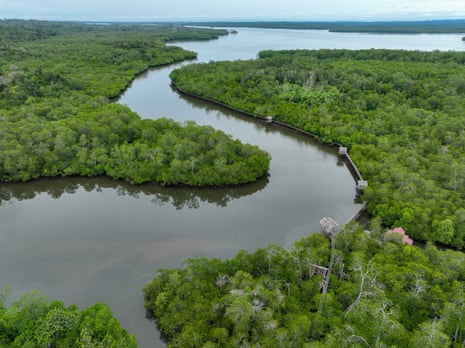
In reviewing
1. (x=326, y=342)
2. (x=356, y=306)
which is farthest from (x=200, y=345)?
(x=356, y=306)

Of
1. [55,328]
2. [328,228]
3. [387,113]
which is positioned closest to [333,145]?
[387,113]

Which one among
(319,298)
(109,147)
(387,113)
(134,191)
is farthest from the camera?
(387,113)

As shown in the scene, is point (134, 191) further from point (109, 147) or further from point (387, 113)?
point (387, 113)

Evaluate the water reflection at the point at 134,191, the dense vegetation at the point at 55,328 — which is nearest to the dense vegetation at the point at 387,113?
the water reflection at the point at 134,191

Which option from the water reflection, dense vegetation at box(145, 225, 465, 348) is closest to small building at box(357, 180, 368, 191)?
the water reflection

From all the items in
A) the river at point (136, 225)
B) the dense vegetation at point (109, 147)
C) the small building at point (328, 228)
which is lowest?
the river at point (136, 225)

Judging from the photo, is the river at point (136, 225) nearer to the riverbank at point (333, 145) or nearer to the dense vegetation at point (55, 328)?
the riverbank at point (333, 145)

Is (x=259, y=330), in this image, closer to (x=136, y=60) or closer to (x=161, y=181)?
(x=161, y=181)
